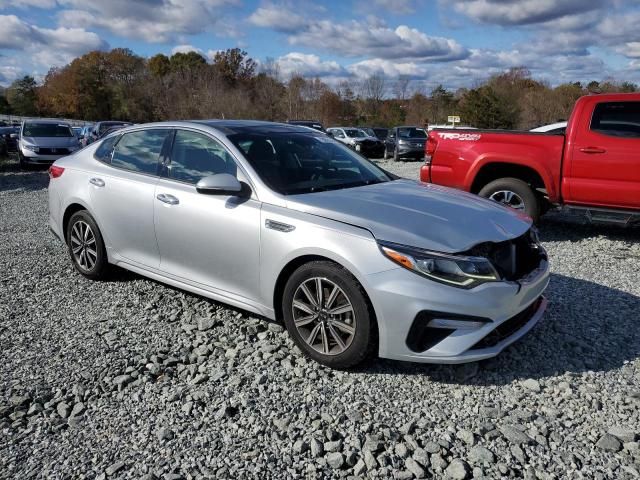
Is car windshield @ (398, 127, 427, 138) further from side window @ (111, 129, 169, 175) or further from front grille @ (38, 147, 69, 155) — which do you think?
side window @ (111, 129, 169, 175)

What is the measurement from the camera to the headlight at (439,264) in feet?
10.2

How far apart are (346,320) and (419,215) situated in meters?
0.84

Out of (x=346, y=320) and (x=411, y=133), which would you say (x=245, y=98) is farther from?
(x=346, y=320)

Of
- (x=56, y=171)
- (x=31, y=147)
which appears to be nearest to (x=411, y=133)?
(x=31, y=147)

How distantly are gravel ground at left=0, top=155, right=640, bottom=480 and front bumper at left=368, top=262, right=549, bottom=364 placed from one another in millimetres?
289

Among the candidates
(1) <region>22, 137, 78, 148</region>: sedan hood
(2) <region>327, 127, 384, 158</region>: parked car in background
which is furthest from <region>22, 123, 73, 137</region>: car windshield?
(2) <region>327, 127, 384, 158</region>: parked car in background

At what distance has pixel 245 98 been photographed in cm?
4669

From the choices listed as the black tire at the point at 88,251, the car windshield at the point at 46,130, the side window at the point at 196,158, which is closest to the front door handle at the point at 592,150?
the side window at the point at 196,158

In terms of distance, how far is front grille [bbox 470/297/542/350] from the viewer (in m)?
3.24

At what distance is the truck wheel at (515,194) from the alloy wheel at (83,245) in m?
4.93

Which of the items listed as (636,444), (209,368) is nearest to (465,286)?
(636,444)

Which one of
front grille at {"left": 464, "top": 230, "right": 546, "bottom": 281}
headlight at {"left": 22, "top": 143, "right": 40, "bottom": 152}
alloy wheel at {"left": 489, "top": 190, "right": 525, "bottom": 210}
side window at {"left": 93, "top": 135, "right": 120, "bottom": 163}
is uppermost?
side window at {"left": 93, "top": 135, "right": 120, "bottom": 163}

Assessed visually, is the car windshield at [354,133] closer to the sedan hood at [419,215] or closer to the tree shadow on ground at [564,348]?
the tree shadow on ground at [564,348]

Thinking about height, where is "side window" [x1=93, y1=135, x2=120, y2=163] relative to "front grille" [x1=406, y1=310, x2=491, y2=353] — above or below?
above
